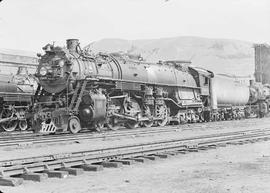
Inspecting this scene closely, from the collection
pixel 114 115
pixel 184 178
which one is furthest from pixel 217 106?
pixel 184 178

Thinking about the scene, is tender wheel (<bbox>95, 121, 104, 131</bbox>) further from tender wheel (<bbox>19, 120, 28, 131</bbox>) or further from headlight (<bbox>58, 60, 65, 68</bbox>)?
tender wheel (<bbox>19, 120, 28, 131</bbox>)

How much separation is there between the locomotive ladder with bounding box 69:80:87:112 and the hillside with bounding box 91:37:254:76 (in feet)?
261

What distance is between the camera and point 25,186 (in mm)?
7473

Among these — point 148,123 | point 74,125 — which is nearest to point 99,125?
point 74,125

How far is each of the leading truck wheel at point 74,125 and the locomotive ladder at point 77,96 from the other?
439mm

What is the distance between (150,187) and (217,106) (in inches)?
985

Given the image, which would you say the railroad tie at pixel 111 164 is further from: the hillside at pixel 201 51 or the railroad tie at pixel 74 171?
the hillside at pixel 201 51

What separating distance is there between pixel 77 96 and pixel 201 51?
11722 centimetres

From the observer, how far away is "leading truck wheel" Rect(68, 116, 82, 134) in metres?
18.8

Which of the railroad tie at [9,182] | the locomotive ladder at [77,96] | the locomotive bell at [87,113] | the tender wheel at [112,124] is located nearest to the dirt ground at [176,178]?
the railroad tie at [9,182]

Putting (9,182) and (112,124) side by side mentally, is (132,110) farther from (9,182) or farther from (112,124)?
(9,182)

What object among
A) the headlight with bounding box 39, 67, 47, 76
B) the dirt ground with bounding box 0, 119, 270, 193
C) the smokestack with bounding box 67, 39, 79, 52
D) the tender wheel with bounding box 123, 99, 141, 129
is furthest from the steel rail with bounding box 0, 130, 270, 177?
the smokestack with bounding box 67, 39, 79, 52

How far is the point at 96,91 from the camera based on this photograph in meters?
20.0

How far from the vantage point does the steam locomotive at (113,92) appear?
19.2 meters
